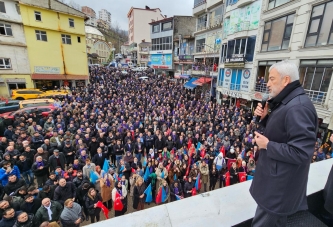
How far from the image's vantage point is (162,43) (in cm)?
3812

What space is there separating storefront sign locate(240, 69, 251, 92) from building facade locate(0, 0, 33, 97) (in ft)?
83.3

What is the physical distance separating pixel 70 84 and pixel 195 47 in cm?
2027

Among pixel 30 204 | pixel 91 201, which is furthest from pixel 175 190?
pixel 30 204

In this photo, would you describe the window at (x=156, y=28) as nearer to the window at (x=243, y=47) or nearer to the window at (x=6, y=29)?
the window at (x=243, y=47)

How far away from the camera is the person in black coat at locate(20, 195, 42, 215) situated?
4.45 meters

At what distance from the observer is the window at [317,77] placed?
33.6 feet

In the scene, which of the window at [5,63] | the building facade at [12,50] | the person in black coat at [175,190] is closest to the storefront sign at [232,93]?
the person in black coat at [175,190]

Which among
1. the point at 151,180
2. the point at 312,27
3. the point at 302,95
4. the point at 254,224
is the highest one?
the point at 312,27

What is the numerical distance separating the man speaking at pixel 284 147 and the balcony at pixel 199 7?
27892mm

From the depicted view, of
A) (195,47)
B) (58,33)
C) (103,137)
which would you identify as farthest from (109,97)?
(195,47)

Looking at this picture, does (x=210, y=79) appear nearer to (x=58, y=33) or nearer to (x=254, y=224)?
(x=58, y=33)

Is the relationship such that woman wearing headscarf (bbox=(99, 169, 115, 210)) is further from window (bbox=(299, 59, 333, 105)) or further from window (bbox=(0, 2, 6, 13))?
window (bbox=(0, 2, 6, 13))

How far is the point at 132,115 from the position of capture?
476 inches

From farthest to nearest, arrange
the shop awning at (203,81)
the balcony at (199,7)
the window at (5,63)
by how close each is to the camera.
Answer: the balcony at (199,7), the shop awning at (203,81), the window at (5,63)
